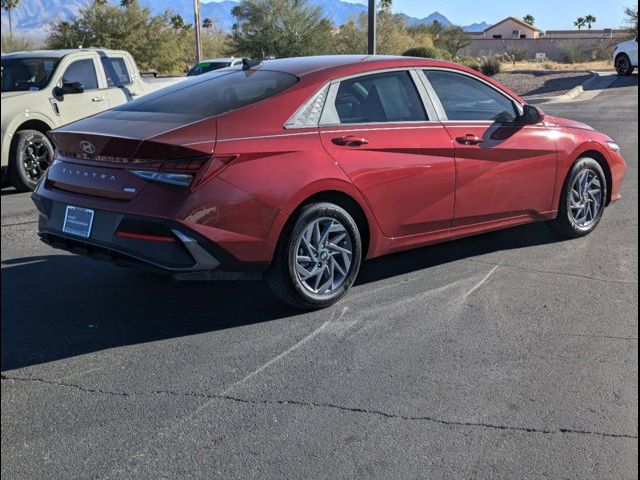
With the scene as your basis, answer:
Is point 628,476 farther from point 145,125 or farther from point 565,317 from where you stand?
point 145,125

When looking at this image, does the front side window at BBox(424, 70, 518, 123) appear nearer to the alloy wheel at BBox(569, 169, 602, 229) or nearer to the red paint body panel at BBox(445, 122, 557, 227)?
the red paint body panel at BBox(445, 122, 557, 227)

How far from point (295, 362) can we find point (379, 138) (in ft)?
5.82

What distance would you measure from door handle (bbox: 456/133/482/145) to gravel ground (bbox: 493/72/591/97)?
16.9 metres

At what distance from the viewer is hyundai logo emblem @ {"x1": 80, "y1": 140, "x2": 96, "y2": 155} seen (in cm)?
444

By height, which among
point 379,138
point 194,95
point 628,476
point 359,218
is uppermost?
point 194,95

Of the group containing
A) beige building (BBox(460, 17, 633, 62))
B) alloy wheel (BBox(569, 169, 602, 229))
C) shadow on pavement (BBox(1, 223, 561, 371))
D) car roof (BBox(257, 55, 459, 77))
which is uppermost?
beige building (BBox(460, 17, 633, 62))

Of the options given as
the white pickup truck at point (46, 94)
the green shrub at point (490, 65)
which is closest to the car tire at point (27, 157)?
the white pickup truck at point (46, 94)

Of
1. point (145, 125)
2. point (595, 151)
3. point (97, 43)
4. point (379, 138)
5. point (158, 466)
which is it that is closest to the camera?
point (158, 466)

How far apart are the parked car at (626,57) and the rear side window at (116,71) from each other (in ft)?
66.5

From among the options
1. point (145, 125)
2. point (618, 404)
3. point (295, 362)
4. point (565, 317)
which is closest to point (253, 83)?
point (145, 125)

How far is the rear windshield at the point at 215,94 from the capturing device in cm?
464

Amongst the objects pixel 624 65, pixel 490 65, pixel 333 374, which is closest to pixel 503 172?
pixel 333 374

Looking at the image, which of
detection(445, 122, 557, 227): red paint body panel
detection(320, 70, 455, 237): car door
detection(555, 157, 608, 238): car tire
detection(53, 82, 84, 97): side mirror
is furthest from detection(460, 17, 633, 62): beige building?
detection(320, 70, 455, 237): car door

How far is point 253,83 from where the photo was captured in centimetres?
502
